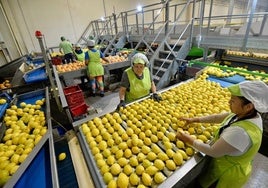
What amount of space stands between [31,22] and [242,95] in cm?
1140

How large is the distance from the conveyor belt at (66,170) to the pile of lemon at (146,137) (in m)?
0.24

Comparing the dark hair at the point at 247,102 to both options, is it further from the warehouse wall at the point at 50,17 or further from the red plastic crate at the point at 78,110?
the warehouse wall at the point at 50,17

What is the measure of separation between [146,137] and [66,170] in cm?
80

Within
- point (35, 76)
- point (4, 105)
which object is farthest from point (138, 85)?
point (35, 76)

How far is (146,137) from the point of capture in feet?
5.05

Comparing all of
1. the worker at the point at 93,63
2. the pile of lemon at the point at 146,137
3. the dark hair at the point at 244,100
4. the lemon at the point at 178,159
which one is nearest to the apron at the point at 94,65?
the worker at the point at 93,63

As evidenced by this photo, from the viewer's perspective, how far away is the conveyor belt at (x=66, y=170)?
126cm

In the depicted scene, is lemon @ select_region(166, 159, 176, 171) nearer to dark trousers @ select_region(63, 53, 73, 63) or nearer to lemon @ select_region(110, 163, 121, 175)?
lemon @ select_region(110, 163, 121, 175)

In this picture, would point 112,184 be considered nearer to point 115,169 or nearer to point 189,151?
point 115,169

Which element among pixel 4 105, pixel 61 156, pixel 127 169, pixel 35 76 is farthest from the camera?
pixel 35 76

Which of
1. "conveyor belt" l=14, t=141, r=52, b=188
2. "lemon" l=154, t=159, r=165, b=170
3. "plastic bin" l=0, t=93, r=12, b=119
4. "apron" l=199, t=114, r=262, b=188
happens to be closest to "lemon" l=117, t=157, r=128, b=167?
"lemon" l=154, t=159, r=165, b=170

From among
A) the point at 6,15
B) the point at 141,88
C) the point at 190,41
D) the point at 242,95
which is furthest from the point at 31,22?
the point at 242,95

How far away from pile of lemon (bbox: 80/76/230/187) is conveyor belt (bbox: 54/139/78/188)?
24 cm

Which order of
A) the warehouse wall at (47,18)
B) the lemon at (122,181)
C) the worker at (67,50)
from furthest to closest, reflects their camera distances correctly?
the warehouse wall at (47,18)
the worker at (67,50)
the lemon at (122,181)
